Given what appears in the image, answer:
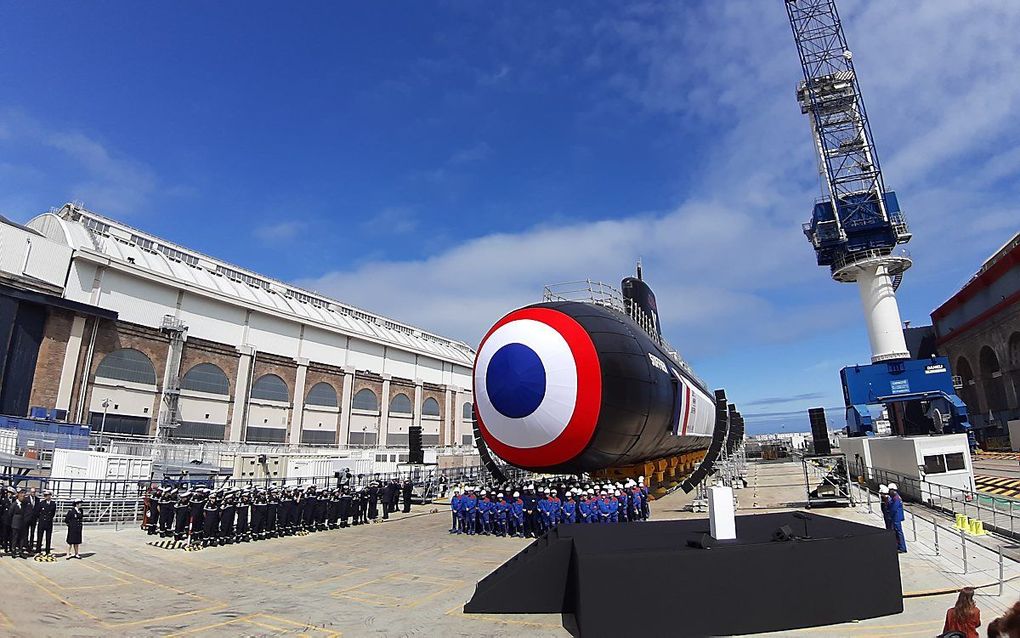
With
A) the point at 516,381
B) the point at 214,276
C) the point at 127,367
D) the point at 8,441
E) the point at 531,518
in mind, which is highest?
the point at 214,276

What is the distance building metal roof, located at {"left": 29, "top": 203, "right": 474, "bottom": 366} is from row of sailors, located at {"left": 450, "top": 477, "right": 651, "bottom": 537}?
30.9 meters

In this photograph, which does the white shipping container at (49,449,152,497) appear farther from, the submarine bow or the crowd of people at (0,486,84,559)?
the submarine bow

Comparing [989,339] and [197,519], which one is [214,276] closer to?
[197,519]

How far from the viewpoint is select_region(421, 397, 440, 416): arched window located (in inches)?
2281

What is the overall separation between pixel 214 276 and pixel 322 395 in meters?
13.4

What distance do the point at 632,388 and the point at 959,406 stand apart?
105ft

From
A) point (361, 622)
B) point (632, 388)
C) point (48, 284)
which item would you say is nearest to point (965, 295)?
point (632, 388)

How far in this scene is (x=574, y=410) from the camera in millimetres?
12367

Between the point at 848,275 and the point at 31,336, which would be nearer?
the point at 31,336

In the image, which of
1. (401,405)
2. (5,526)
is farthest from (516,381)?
(401,405)

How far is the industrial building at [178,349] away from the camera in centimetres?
2933

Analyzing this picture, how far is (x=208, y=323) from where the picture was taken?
3844 cm

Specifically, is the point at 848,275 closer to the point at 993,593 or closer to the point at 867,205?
the point at 867,205

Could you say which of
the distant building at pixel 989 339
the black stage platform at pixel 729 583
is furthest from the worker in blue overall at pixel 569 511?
the distant building at pixel 989 339
